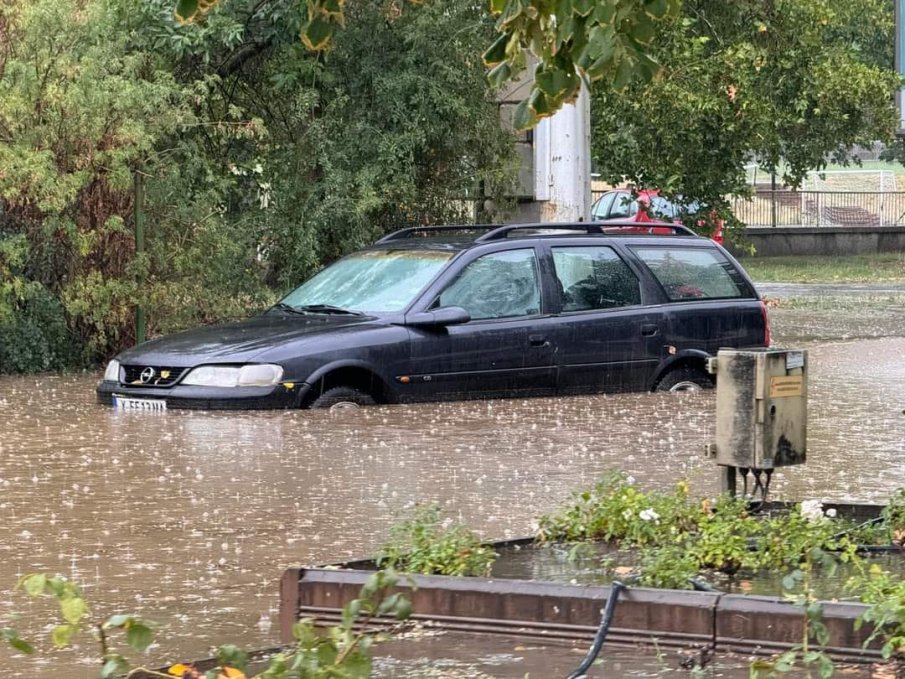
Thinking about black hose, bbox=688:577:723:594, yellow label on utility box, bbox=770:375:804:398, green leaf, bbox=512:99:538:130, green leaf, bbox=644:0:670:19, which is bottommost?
black hose, bbox=688:577:723:594

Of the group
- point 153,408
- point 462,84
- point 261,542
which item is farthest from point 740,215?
point 261,542

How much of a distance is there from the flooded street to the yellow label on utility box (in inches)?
62.7

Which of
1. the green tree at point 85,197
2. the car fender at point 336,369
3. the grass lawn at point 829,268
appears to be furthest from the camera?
the grass lawn at point 829,268

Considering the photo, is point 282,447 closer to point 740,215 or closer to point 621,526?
point 621,526

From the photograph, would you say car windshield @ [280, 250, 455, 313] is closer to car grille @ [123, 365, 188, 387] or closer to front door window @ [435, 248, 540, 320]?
front door window @ [435, 248, 540, 320]

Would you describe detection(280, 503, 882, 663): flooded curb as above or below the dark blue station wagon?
below

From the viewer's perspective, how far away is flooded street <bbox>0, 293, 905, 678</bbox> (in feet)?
22.9

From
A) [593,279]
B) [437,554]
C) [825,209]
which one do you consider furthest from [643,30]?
[825,209]

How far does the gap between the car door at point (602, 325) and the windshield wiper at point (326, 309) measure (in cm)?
158

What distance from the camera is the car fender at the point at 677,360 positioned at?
13750mm

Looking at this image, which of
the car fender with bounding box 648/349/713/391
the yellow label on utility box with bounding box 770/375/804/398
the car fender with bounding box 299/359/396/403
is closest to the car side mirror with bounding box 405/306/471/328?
the car fender with bounding box 299/359/396/403

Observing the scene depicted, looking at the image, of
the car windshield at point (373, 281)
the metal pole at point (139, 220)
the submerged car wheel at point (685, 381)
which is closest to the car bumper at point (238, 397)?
the car windshield at point (373, 281)

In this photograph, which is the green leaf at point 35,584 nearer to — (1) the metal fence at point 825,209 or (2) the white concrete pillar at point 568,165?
(2) the white concrete pillar at point 568,165

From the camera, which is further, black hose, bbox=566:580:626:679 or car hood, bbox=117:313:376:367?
car hood, bbox=117:313:376:367
